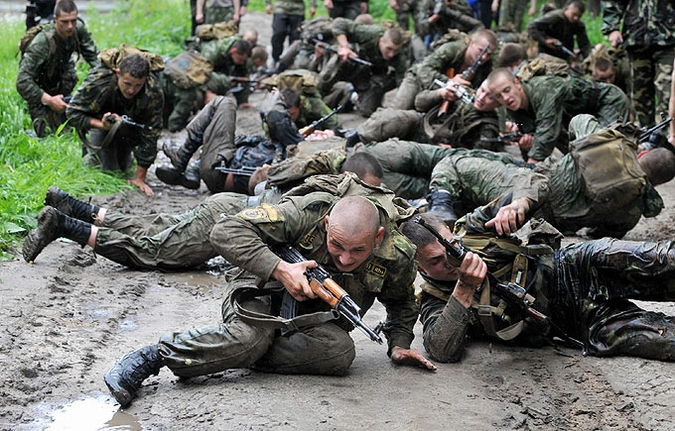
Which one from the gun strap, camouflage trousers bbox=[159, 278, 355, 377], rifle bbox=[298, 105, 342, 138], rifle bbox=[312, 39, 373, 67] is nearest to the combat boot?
camouflage trousers bbox=[159, 278, 355, 377]

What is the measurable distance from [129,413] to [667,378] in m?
2.46

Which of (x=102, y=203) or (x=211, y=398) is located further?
(x=102, y=203)

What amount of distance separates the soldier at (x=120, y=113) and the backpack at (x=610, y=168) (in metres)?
3.80

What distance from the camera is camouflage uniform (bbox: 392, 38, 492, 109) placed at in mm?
10062

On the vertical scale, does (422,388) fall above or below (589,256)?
below

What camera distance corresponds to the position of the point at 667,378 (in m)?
4.26

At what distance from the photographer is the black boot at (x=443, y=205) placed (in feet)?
20.5

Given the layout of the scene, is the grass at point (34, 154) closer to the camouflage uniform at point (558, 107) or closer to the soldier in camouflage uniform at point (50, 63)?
the soldier in camouflage uniform at point (50, 63)

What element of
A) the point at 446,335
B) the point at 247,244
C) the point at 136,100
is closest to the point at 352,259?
the point at 247,244

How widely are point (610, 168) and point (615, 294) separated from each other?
1.83m

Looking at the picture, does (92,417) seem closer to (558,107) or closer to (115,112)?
(115,112)

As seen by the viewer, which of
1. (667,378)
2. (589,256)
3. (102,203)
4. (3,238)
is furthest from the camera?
(102,203)

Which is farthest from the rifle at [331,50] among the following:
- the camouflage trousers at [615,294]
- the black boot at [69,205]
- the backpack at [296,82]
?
the camouflage trousers at [615,294]

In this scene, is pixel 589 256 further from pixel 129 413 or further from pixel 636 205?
pixel 129 413
